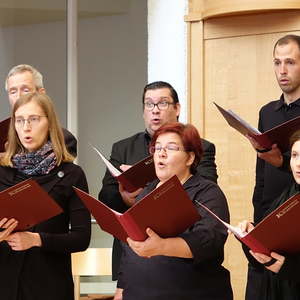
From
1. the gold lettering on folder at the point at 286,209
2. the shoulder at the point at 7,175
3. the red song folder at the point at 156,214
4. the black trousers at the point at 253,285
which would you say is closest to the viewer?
the gold lettering on folder at the point at 286,209

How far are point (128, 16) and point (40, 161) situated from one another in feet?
13.2

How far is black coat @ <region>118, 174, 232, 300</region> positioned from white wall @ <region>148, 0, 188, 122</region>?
9.20 ft

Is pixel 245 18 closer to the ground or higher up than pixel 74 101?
higher up

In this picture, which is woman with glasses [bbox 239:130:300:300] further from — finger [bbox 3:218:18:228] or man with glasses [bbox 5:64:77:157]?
man with glasses [bbox 5:64:77:157]

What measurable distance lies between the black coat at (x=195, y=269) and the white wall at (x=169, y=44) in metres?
2.81

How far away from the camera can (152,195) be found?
2.79 m

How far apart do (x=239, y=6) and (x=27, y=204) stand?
292 centimetres

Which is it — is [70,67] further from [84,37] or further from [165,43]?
[165,43]

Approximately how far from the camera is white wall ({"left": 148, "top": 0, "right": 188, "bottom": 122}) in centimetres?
599

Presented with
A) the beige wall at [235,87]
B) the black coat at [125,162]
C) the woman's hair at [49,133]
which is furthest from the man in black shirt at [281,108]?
the beige wall at [235,87]

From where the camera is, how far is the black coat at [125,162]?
3805mm

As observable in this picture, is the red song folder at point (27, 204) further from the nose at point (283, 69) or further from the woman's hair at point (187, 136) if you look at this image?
the nose at point (283, 69)

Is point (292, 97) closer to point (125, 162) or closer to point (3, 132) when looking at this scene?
point (125, 162)

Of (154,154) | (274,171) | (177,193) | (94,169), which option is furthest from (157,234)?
(94,169)
